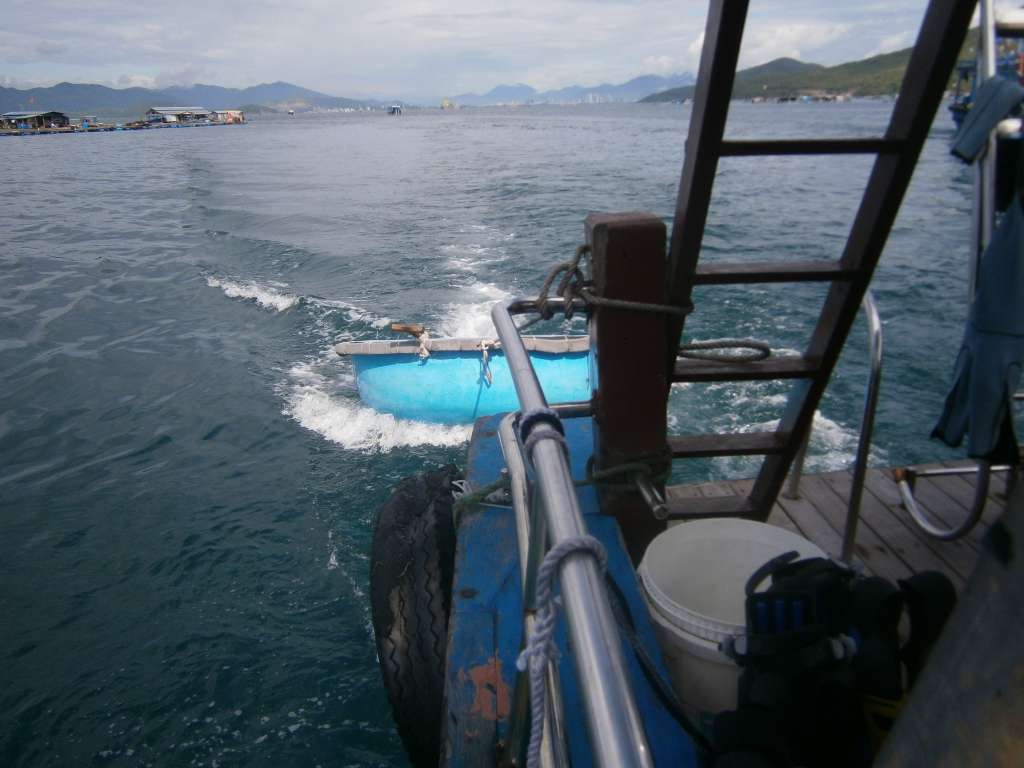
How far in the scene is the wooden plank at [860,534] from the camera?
325 centimetres

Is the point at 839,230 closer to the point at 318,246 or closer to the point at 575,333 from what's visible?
the point at 575,333

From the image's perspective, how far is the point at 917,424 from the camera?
7621 mm

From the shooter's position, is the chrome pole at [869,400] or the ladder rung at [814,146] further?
the chrome pole at [869,400]

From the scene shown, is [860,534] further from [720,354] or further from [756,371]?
[720,354]

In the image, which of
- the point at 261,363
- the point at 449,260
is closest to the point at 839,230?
the point at 449,260

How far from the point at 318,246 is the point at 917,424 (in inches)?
534

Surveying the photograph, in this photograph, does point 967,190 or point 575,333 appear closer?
point 575,333

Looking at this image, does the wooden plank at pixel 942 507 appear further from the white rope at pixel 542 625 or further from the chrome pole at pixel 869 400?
the white rope at pixel 542 625

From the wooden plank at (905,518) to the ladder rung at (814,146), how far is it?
187 cm

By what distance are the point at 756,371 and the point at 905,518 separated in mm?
1870

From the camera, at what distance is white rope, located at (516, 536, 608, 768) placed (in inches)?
36.9

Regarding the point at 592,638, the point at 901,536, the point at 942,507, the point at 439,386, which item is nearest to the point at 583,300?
the point at 592,638

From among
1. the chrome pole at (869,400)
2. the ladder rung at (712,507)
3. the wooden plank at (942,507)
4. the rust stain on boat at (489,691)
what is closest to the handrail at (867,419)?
the chrome pole at (869,400)

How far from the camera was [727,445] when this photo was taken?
9.06 ft
